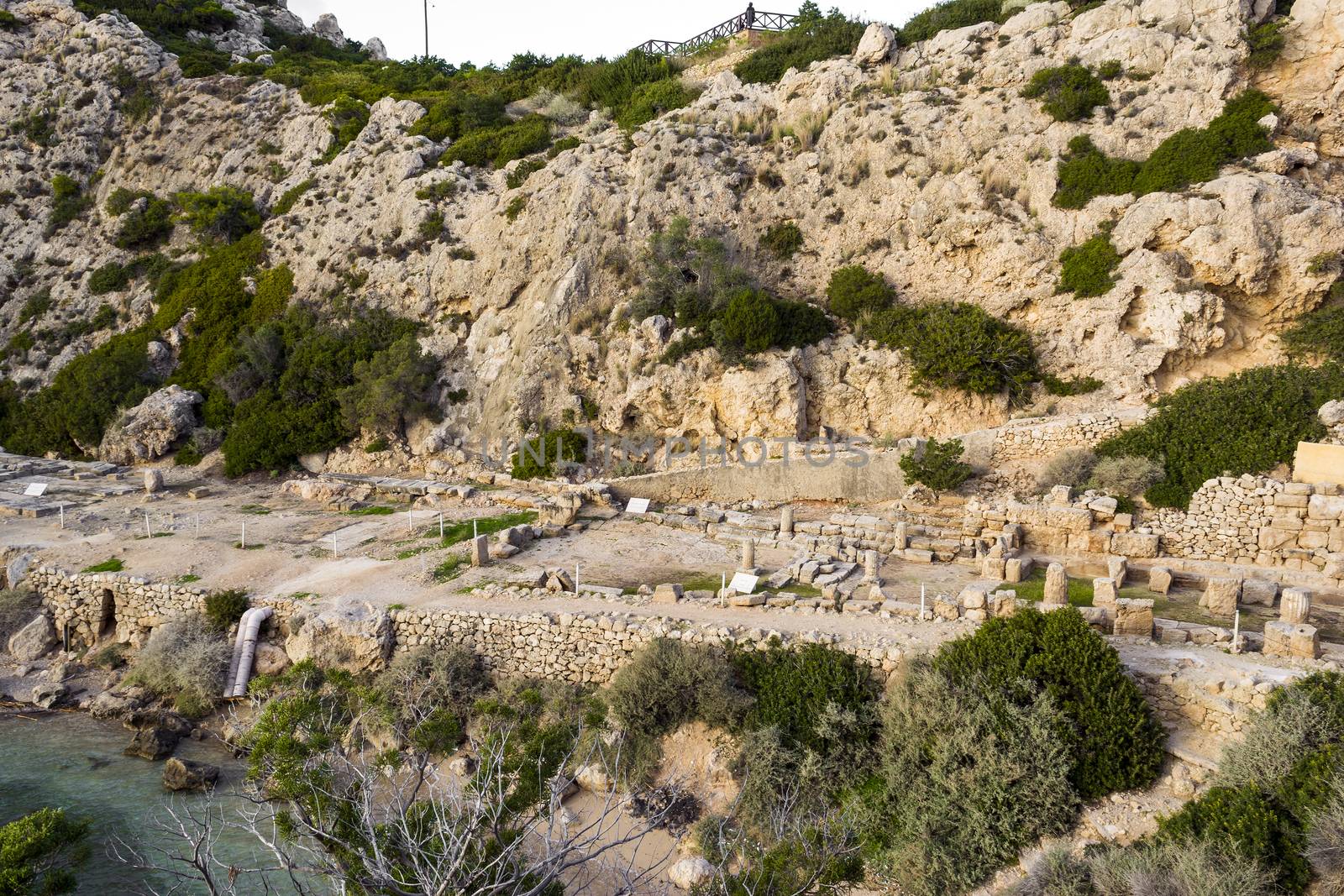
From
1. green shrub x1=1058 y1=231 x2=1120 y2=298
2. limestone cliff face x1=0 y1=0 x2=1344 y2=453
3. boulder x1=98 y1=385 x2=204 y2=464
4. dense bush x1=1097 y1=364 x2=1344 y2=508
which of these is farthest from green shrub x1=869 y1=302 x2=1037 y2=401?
boulder x1=98 y1=385 x2=204 y2=464

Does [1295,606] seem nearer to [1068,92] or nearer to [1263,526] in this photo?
[1263,526]

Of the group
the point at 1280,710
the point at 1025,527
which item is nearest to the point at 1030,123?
the point at 1025,527

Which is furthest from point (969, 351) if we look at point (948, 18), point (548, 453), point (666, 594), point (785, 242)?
point (948, 18)

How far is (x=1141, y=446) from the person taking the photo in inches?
631

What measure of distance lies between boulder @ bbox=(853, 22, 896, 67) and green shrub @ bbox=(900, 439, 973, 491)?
57.3 feet

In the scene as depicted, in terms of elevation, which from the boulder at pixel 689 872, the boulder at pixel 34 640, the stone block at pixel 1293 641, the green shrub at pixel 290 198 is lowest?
the boulder at pixel 689 872

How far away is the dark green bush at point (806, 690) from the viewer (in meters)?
10.1

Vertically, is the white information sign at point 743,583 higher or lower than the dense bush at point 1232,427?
lower

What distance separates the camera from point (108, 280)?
97.3ft

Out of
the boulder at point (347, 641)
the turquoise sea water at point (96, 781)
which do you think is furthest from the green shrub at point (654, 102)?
the turquoise sea water at point (96, 781)

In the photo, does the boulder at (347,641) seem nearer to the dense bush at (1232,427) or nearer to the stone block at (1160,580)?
the stone block at (1160,580)

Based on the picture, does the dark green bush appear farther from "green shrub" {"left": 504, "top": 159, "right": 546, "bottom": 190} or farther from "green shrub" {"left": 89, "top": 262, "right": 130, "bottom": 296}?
"green shrub" {"left": 89, "top": 262, "right": 130, "bottom": 296}

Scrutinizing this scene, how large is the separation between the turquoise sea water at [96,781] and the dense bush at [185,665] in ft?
2.60

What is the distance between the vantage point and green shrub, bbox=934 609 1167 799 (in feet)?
28.3
